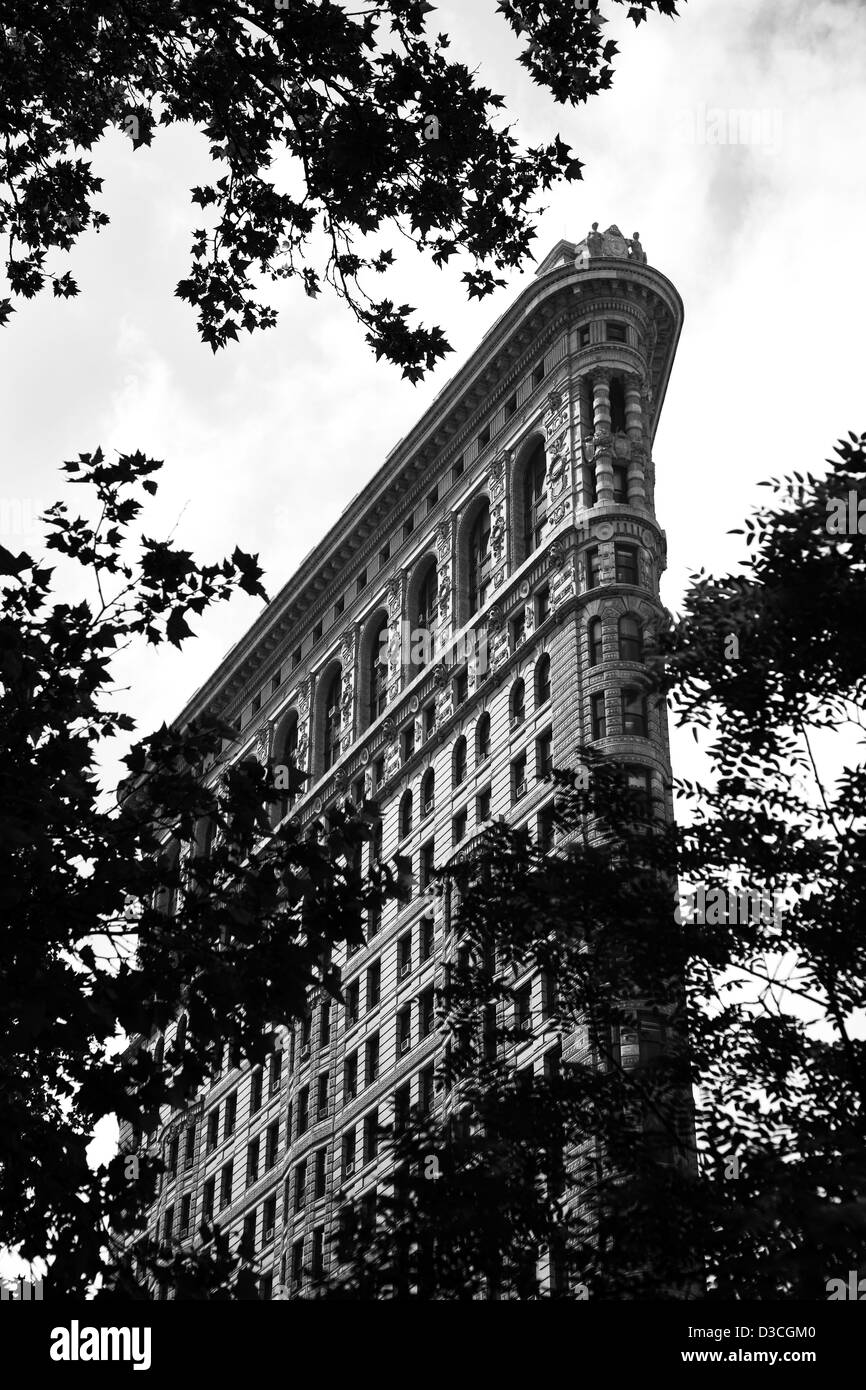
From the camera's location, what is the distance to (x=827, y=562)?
23.3 metres

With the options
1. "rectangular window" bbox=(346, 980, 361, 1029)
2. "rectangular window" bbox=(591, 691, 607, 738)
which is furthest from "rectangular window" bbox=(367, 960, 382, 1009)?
"rectangular window" bbox=(591, 691, 607, 738)

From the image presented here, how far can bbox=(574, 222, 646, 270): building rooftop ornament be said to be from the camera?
243 ft

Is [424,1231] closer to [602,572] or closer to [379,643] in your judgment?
[602,572]

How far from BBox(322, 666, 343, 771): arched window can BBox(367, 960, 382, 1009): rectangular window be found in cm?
1194

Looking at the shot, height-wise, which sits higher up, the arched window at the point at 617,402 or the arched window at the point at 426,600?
the arched window at the point at 617,402

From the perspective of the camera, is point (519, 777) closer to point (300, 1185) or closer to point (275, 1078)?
point (300, 1185)

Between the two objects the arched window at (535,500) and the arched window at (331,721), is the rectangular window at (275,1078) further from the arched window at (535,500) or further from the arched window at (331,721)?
the arched window at (535,500)

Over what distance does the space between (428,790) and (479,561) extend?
371 inches

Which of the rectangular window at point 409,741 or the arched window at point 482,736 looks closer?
the arched window at point 482,736

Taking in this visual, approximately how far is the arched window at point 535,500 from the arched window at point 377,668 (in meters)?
10.2

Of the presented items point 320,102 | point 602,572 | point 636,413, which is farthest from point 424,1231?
point 636,413

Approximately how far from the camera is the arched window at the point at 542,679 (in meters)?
67.0

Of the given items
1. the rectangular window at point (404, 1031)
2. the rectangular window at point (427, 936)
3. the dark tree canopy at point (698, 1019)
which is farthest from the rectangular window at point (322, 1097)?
the dark tree canopy at point (698, 1019)

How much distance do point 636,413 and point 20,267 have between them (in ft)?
163
